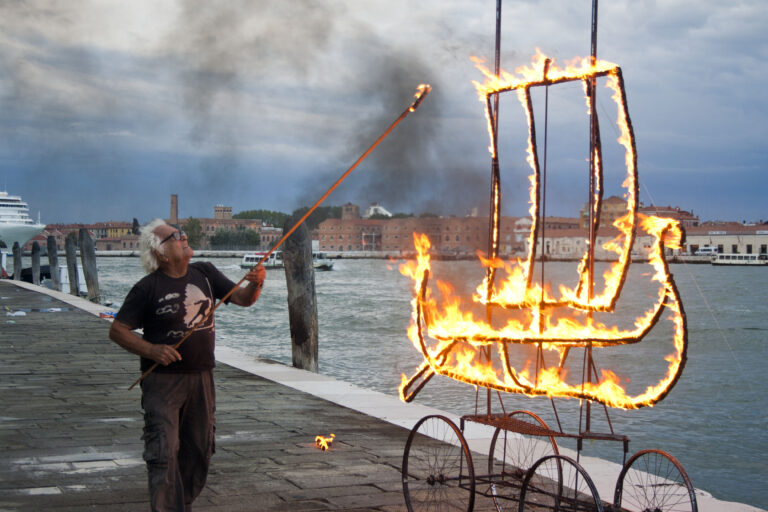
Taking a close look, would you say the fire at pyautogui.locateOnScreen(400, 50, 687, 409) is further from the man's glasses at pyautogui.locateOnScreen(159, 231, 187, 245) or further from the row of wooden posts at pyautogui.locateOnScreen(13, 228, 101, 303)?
the row of wooden posts at pyautogui.locateOnScreen(13, 228, 101, 303)

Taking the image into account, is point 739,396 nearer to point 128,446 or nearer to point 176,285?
point 128,446

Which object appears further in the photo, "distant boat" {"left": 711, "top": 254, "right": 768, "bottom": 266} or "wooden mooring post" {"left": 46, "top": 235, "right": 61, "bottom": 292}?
"distant boat" {"left": 711, "top": 254, "right": 768, "bottom": 266}

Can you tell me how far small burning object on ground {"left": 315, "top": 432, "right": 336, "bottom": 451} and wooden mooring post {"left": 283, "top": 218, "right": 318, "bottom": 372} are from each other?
5482mm

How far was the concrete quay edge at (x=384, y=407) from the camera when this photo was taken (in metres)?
5.80

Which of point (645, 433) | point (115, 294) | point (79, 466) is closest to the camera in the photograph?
point (79, 466)

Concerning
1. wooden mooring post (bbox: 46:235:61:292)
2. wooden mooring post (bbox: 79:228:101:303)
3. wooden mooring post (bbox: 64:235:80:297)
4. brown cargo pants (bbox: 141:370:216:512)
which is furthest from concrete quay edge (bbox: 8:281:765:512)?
wooden mooring post (bbox: 46:235:61:292)

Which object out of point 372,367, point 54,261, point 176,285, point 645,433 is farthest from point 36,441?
point 54,261

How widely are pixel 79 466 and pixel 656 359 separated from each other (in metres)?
26.2

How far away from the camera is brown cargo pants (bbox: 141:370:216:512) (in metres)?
4.57

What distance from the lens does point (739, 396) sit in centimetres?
2258

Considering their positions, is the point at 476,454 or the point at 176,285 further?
the point at 476,454

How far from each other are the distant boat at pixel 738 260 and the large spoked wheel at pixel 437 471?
6051 inches

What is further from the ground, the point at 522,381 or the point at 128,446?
the point at 522,381

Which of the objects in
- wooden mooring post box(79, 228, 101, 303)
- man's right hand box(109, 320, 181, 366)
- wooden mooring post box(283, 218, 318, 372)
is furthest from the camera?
wooden mooring post box(79, 228, 101, 303)
